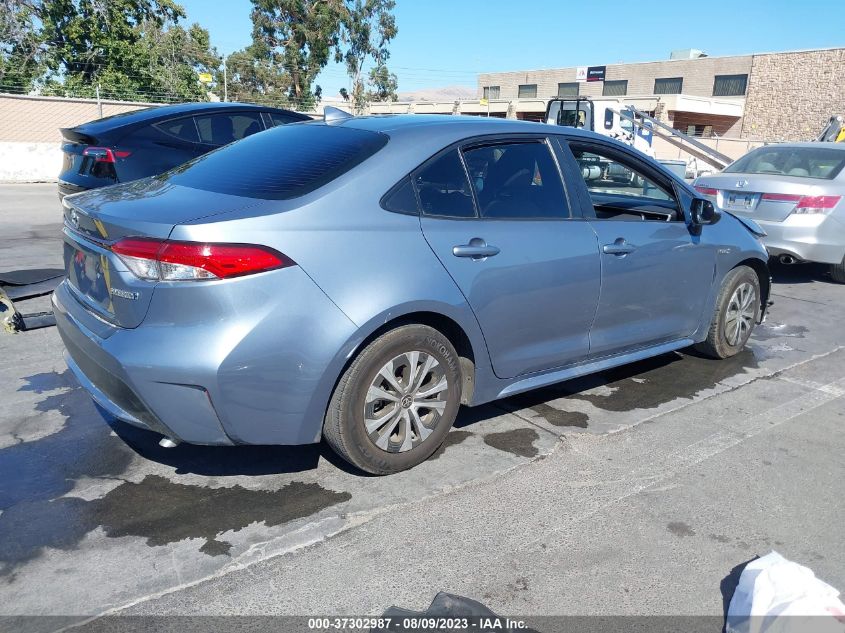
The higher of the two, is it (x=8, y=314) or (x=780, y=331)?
(x=8, y=314)

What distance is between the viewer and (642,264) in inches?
172

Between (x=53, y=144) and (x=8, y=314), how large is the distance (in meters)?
14.7

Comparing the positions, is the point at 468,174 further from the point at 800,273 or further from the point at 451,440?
the point at 800,273

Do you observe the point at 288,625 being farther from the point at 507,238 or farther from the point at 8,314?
the point at 8,314

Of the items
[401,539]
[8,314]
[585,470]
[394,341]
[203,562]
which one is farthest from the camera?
[8,314]

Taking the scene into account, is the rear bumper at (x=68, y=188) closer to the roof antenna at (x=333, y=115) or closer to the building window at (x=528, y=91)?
the roof antenna at (x=333, y=115)

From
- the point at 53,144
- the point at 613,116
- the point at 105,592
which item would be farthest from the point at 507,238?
the point at 53,144

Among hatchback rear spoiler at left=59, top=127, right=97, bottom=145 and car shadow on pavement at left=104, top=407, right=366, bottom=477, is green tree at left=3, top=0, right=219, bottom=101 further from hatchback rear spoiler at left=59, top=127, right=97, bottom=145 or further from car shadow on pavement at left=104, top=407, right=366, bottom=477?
car shadow on pavement at left=104, top=407, right=366, bottom=477

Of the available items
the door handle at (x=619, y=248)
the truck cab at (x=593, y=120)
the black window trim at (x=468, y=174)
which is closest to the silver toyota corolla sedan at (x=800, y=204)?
the door handle at (x=619, y=248)

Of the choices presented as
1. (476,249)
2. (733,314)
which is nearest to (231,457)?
(476,249)

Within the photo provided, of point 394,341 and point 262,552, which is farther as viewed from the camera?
point 394,341

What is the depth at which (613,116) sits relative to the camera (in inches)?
734

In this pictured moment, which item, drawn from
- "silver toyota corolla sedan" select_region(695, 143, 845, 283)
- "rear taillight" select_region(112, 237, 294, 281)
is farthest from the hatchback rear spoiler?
"silver toyota corolla sedan" select_region(695, 143, 845, 283)

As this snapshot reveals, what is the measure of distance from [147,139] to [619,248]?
18.3 feet
